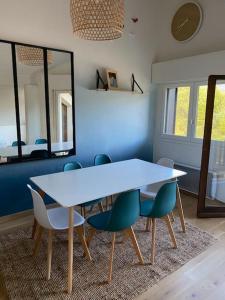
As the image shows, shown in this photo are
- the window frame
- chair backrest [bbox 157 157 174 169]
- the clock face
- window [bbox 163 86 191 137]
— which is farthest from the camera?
window [bbox 163 86 191 137]

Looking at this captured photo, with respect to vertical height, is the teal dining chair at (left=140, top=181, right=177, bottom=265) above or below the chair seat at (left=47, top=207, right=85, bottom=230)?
above

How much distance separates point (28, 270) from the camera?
215 centimetres

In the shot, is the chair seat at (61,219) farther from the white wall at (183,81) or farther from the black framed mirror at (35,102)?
the white wall at (183,81)

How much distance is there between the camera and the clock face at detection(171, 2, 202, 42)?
3520 mm

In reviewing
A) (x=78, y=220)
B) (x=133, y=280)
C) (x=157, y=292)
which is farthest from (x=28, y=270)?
(x=157, y=292)

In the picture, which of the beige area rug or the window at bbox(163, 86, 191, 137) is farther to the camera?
the window at bbox(163, 86, 191, 137)

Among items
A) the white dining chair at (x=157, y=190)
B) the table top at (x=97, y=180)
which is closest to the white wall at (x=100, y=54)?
the table top at (x=97, y=180)

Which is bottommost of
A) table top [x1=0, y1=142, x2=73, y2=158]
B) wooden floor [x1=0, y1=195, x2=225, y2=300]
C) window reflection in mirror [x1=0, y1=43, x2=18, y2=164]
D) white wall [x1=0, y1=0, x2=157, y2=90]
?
wooden floor [x1=0, y1=195, x2=225, y2=300]

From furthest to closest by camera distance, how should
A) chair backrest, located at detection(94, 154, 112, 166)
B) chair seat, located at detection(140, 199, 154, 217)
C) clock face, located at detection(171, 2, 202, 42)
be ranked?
clock face, located at detection(171, 2, 202, 42)
chair backrest, located at detection(94, 154, 112, 166)
chair seat, located at detection(140, 199, 154, 217)

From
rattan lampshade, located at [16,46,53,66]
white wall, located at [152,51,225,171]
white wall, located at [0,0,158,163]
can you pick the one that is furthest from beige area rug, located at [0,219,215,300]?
rattan lampshade, located at [16,46,53,66]

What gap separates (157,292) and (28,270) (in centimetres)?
114

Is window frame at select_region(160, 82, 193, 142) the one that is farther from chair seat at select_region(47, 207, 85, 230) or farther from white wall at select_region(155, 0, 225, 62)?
chair seat at select_region(47, 207, 85, 230)

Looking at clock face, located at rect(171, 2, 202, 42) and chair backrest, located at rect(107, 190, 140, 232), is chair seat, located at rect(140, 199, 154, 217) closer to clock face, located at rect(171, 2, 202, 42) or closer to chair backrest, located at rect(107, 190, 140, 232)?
chair backrest, located at rect(107, 190, 140, 232)

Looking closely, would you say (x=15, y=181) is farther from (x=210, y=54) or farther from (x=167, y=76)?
(x=210, y=54)
